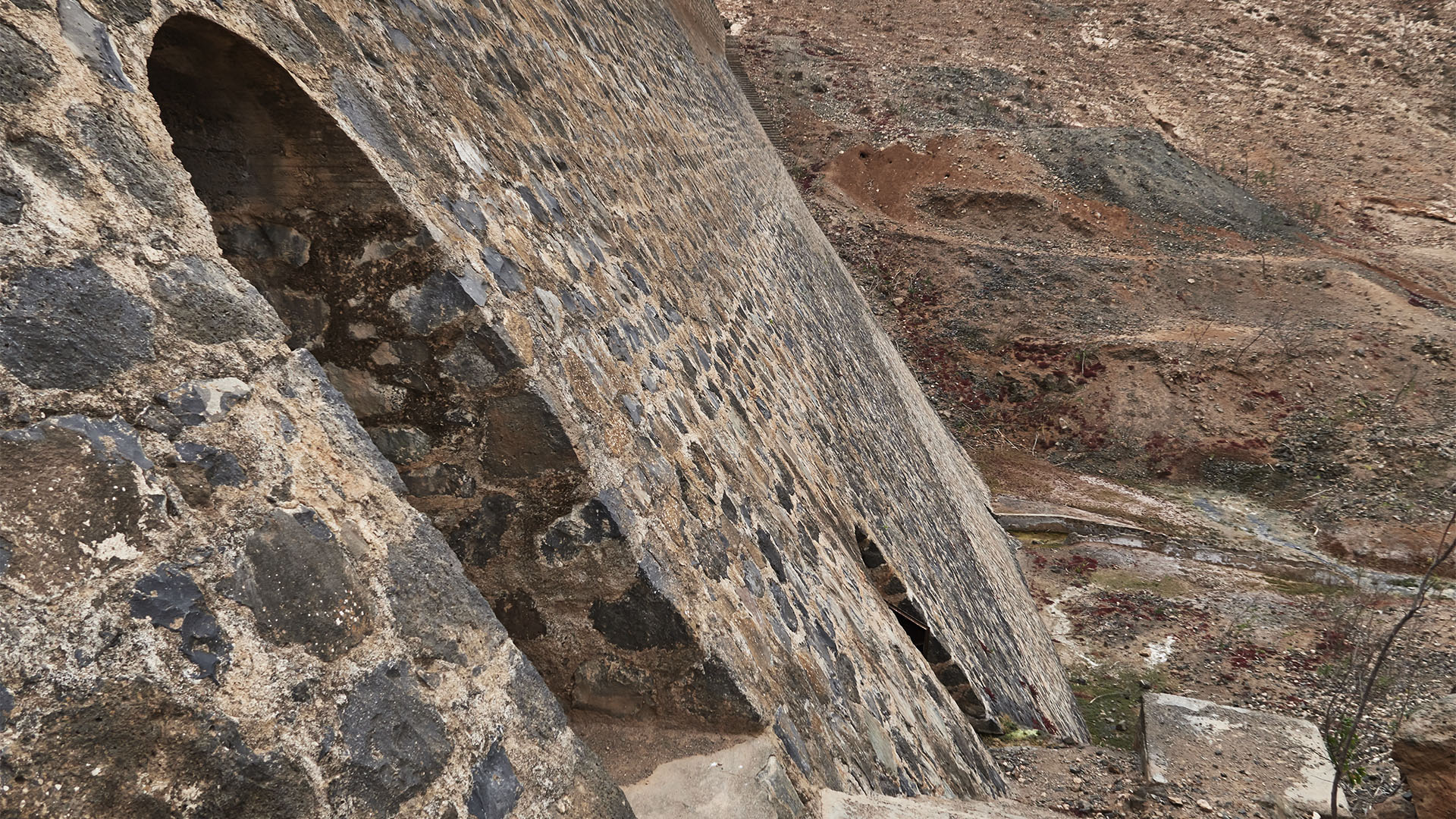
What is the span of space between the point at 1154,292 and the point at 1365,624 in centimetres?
1028

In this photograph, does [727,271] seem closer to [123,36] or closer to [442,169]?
[442,169]

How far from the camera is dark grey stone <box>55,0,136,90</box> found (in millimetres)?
1255

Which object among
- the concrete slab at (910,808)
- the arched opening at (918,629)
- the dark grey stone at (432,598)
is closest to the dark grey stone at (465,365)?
the dark grey stone at (432,598)

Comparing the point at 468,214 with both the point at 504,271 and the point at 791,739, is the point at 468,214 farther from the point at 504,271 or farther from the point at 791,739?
the point at 791,739

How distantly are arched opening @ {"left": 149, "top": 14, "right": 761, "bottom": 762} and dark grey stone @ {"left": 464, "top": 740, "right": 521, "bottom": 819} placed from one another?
0.68 meters

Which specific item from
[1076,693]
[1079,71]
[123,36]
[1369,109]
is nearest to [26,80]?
[123,36]

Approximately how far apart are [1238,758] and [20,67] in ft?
15.8

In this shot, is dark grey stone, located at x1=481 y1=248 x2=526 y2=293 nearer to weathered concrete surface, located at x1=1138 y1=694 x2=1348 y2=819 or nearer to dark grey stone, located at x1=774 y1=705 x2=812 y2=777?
dark grey stone, located at x1=774 y1=705 x2=812 y2=777

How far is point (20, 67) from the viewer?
45.0 inches

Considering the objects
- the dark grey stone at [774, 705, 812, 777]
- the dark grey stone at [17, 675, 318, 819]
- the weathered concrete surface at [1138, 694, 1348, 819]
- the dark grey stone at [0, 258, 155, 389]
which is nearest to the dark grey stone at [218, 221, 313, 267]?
the dark grey stone at [0, 258, 155, 389]

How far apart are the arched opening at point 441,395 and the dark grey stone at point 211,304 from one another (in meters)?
0.59

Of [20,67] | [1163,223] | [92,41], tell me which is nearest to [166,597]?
[20,67]

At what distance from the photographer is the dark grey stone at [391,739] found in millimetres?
1143

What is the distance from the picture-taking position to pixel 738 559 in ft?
8.34
